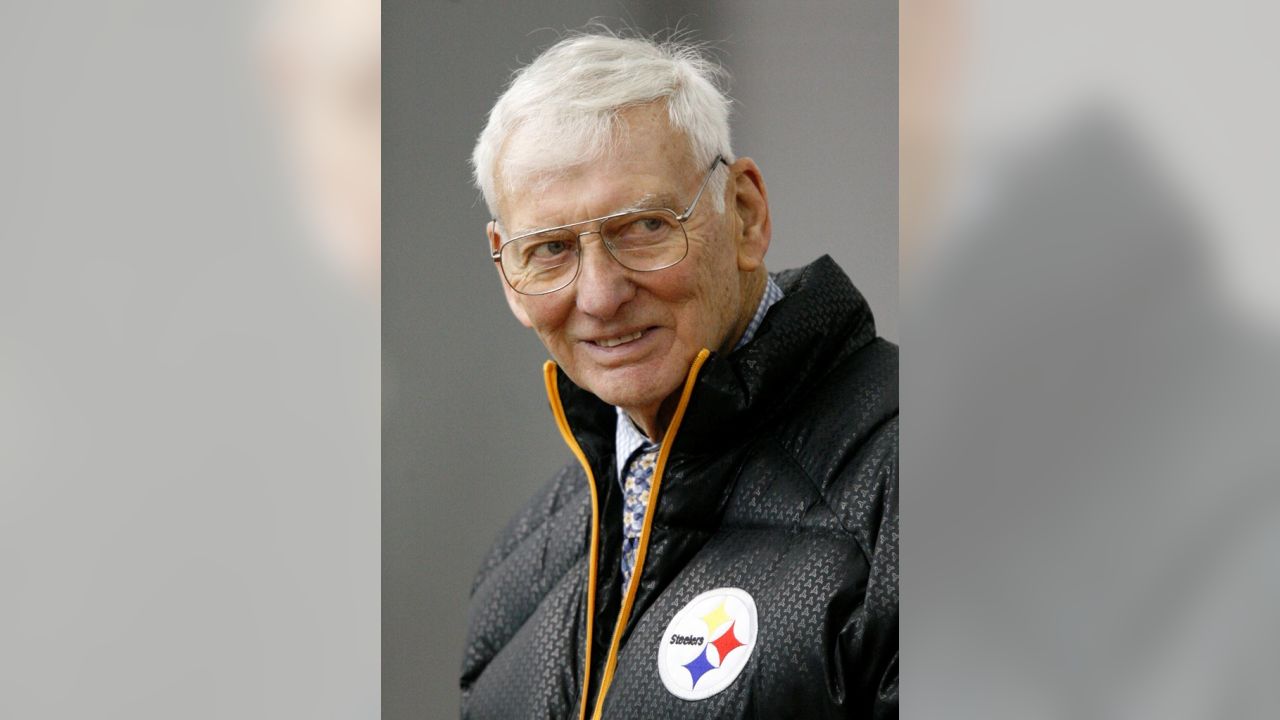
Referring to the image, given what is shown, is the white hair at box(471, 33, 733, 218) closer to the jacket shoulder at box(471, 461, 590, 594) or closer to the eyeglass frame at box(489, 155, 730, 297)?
the eyeglass frame at box(489, 155, 730, 297)

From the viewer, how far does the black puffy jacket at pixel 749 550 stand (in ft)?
2.70

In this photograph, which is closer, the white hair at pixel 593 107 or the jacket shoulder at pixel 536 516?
the white hair at pixel 593 107

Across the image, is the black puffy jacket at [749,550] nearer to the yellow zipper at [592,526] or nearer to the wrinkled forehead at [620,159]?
the yellow zipper at [592,526]

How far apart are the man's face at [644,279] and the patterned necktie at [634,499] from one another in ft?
0.12

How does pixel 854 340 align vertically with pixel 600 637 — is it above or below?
above

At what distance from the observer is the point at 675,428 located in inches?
37.2

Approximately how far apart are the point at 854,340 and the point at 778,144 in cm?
21

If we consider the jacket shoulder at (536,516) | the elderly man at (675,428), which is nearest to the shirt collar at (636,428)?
the elderly man at (675,428)
